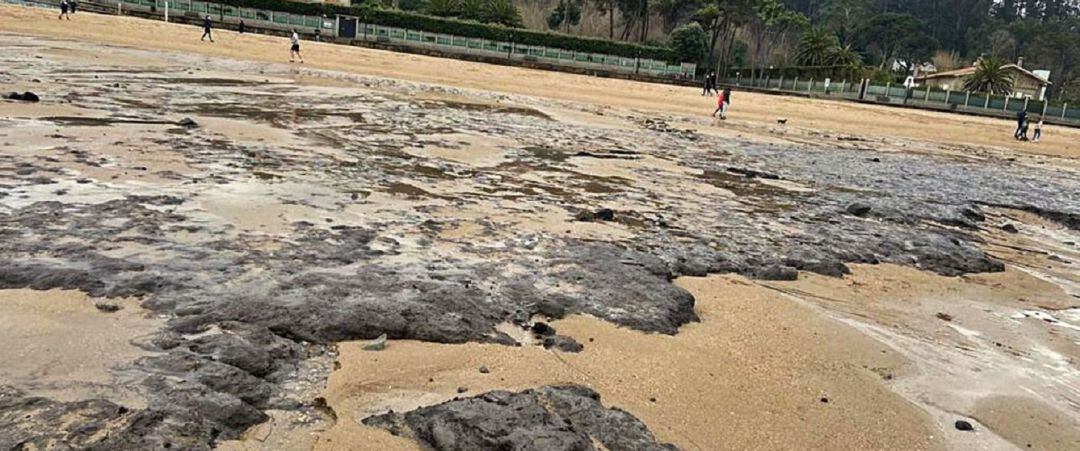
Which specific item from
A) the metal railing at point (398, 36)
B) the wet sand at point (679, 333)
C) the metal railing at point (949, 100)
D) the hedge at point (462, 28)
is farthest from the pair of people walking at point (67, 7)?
the metal railing at point (949, 100)

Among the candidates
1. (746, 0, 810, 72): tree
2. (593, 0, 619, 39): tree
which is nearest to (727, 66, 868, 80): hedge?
(746, 0, 810, 72): tree

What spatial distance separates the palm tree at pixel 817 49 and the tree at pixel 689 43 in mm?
10504

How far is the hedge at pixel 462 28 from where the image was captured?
4964 centimetres

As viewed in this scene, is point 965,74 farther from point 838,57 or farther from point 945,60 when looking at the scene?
point 945,60

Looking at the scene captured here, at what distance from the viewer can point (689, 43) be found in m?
58.7

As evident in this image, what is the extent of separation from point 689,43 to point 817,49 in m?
12.5

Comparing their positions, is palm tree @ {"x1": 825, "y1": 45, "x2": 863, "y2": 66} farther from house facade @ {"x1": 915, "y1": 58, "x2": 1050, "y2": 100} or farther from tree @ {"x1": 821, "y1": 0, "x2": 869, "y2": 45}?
tree @ {"x1": 821, "y1": 0, "x2": 869, "y2": 45}

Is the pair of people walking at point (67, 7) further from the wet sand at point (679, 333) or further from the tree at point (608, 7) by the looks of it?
the tree at point (608, 7)

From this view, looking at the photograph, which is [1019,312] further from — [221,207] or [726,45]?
[726,45]

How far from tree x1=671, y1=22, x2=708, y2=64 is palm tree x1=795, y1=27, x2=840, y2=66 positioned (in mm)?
10504

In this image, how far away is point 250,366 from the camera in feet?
10.3

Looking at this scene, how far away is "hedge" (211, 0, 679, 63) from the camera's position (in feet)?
163

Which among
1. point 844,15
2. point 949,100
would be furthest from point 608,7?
point 844,15

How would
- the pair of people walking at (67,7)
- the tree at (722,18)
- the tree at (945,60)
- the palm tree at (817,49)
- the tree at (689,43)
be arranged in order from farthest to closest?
the tree at (945,60) → the tree at (722,18) → the palm tree at (817,49) → the tree at (689,43) → the pair of people walking at (67,7)
